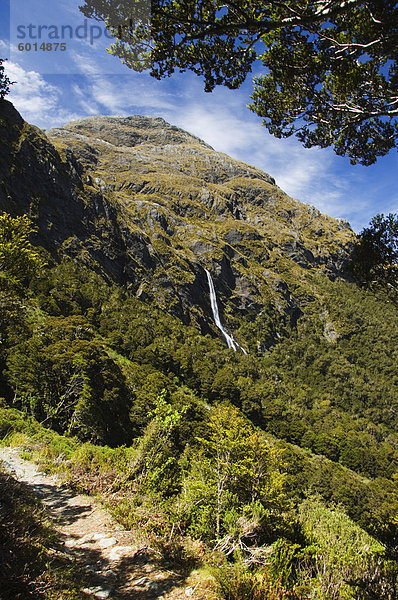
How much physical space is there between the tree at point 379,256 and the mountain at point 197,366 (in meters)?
0.57

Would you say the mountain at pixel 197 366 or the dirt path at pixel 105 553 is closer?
the dirt path at pixel 105 553

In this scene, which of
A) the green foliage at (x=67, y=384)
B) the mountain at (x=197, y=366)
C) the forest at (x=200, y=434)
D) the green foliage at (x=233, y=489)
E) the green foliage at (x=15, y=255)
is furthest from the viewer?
the green foliage at (x=67, y=384)

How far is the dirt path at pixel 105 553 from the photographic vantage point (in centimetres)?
427

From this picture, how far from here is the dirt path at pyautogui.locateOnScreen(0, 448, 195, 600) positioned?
427cm

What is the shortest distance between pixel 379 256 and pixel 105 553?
42.1 ft

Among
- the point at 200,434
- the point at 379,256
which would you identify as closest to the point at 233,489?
the point at 379,256

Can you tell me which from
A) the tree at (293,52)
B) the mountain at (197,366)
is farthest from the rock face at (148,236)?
the tree at (293,52)

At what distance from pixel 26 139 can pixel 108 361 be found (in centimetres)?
7874

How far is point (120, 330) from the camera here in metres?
68.3

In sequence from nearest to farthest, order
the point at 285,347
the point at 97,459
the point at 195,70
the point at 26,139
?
the point at 195,70
the point at 97,459
the point at 26,139
the point at 285,347

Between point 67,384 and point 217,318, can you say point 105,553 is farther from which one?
point 217,318

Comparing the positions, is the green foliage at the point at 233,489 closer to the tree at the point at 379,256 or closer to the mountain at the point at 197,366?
the mountain at the point at 197,366

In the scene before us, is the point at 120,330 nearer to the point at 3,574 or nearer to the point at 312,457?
the point at 312,457

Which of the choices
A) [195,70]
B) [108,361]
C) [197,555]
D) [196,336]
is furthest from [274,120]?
[196,336]
